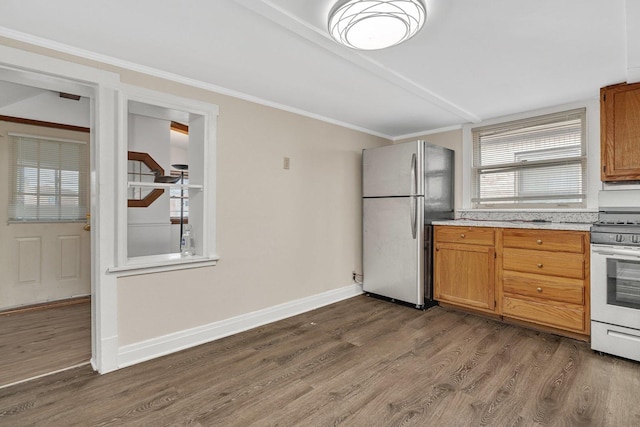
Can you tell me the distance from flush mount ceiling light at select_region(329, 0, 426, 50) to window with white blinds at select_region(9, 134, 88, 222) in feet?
12.0

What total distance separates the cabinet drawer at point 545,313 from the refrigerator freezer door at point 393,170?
4.34 feet

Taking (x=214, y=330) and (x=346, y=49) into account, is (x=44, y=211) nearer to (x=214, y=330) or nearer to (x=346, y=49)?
(x=214, y=330)

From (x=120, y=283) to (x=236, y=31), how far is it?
181 cm

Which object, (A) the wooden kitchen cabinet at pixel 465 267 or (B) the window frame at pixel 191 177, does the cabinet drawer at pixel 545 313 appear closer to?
(A) the wooden kitchen cabinet at pixel 465 267

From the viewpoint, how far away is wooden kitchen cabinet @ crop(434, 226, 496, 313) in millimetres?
3051

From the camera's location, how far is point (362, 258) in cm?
397

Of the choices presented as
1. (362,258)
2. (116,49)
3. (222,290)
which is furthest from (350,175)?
(116,49)

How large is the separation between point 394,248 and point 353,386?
1.82 meters

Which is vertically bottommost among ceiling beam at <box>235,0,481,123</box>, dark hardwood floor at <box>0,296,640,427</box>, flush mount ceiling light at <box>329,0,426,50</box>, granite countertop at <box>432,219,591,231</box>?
dark hardwood floor at <box>0,296,640,427</box>

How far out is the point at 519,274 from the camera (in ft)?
9.37

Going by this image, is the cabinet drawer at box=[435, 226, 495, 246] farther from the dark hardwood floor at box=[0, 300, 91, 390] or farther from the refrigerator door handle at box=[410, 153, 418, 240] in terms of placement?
the dark hardwood floor at box=[0, 300, 91, 390]

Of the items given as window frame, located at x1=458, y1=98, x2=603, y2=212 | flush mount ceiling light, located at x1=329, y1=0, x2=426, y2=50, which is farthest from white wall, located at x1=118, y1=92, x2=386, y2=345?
window frame, located at x1=458, y1=98, x2=603, y2=212

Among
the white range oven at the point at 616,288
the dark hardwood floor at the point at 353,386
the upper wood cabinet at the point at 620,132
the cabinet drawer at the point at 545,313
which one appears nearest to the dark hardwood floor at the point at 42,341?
the dark hardwood floor at the point at 353,386

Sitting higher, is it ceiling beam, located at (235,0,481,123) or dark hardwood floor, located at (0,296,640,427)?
ceiling beam, located at (235,0,481,123)
